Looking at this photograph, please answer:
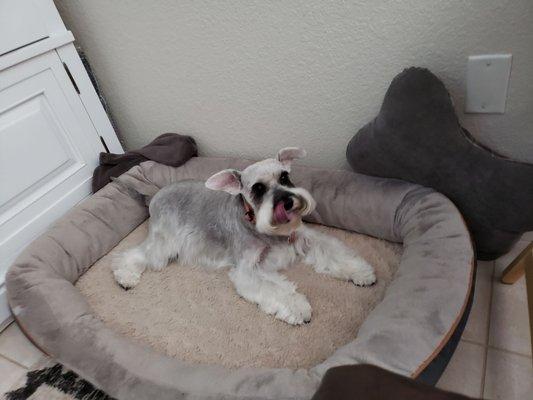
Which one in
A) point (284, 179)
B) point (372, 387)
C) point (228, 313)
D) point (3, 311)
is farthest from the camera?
point (3, 311)

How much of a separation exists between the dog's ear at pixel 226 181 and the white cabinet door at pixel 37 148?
3.46 feet

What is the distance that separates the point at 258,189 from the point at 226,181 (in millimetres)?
122

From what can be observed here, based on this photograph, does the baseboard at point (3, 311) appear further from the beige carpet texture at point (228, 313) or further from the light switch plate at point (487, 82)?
the light switch plate at point (487, 82)

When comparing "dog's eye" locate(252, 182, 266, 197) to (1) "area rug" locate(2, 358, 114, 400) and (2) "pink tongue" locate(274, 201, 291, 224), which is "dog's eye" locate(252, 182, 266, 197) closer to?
(2) "pink tongue" locate(274, 201, 291, 224)

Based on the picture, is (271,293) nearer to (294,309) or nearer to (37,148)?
(294,309)

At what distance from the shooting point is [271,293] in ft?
4.95

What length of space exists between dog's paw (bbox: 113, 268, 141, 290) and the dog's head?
0.69 m

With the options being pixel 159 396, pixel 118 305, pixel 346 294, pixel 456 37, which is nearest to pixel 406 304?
pixel 346 294

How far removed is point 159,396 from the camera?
1210mm

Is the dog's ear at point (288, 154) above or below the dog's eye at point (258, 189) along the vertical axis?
above

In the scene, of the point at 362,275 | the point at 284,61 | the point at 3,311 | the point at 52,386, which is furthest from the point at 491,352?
the point at 3,311

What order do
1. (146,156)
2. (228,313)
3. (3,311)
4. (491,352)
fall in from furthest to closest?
(146,156)
(3,311)
(228,313)
(491,352)

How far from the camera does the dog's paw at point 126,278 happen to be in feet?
5.82

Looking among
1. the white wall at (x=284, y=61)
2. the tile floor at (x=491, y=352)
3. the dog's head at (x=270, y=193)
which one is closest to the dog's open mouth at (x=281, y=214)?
the dog's head at (x=270, y=193)
